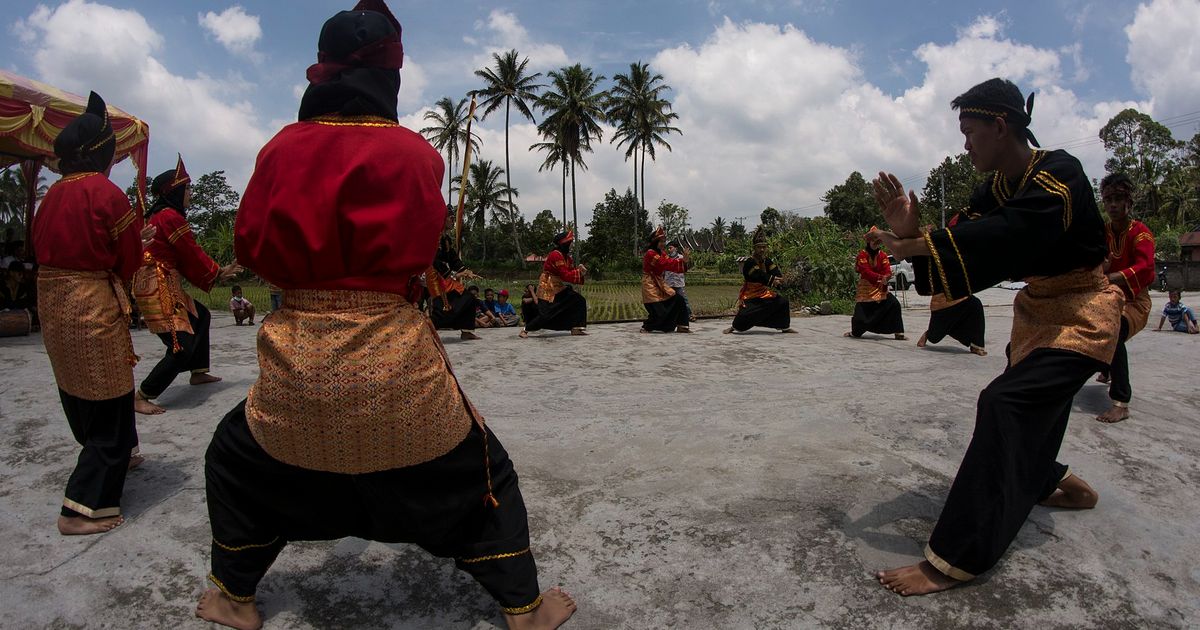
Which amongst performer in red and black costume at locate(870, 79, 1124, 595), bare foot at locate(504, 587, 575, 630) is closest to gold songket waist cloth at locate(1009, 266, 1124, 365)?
performer in red and black costume at locate(870, 79, 1124, 595)

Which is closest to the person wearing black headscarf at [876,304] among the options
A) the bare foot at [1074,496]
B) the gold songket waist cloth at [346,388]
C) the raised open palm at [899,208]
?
the bare foot at [1074,496]

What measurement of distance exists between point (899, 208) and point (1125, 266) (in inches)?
126

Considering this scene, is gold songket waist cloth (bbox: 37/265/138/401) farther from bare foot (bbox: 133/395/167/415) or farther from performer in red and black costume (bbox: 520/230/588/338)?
performer in red and black costume (bbox: 520/230/588/338)

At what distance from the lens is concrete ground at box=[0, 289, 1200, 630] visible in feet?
7.13

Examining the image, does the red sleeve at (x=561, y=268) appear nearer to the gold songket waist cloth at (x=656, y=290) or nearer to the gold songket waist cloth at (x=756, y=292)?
the gold songket waist cloth at (x=656, y=290)

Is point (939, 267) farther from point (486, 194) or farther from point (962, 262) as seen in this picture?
point (486, 194)

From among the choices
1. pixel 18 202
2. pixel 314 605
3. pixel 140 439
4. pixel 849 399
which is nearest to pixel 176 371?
pixel 140 439

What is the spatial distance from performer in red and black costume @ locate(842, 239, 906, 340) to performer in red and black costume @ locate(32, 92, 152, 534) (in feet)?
26.6

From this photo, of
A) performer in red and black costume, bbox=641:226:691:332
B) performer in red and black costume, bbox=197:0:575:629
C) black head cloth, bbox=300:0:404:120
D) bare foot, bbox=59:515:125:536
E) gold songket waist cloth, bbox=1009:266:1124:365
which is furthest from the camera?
performer in red and black costume, bbox=641:226:691:332

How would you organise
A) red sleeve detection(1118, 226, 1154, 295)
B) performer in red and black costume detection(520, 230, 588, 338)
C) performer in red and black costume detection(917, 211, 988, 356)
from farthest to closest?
performer in red and black costume detection(520, 230, 588, 338) < performer in red and black costume detection(917, 211, 988, 356) < red sleeve detection(1118, 226, 1154, 295)

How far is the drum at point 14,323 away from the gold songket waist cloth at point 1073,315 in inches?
414

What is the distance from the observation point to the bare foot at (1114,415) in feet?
13.8

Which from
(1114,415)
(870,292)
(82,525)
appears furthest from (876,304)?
(82,525)

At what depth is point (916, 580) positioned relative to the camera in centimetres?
225
